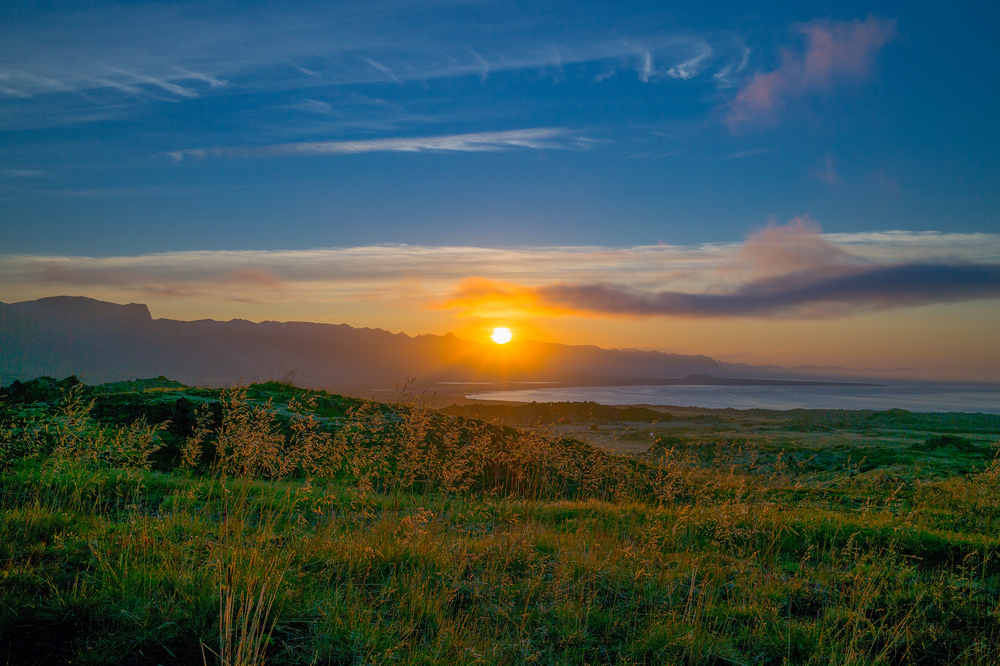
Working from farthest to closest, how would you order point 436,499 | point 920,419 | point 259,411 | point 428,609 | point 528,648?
point 920,419 → point 436,499 → point 259,411 → point 428,609 → point 528,648

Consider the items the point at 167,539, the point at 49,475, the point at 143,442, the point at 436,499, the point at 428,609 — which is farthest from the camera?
the point at 436,499

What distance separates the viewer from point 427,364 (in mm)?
165000

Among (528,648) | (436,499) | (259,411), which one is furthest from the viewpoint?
(436,499)

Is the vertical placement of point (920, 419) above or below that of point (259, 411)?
below

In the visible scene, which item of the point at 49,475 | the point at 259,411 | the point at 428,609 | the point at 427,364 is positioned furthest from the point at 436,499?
the point at 427,364

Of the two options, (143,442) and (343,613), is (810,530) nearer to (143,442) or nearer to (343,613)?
(343,613)

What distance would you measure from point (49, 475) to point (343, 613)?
18.5ft

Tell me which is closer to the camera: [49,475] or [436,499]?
[49,475]

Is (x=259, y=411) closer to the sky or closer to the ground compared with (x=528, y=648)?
closer to the sky

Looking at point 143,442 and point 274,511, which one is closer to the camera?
point 143,442

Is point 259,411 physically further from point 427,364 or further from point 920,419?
point 427,364

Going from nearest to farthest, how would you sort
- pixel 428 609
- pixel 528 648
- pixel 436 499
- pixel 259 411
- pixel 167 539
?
1. pixel 528 648
2. pixel 428 609
3. pixel 167 539
4. pixel 259 411
5. pixel 436 499

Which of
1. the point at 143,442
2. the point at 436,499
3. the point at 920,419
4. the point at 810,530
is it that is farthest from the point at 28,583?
the point at 920,419

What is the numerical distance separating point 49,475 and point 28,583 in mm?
3906
